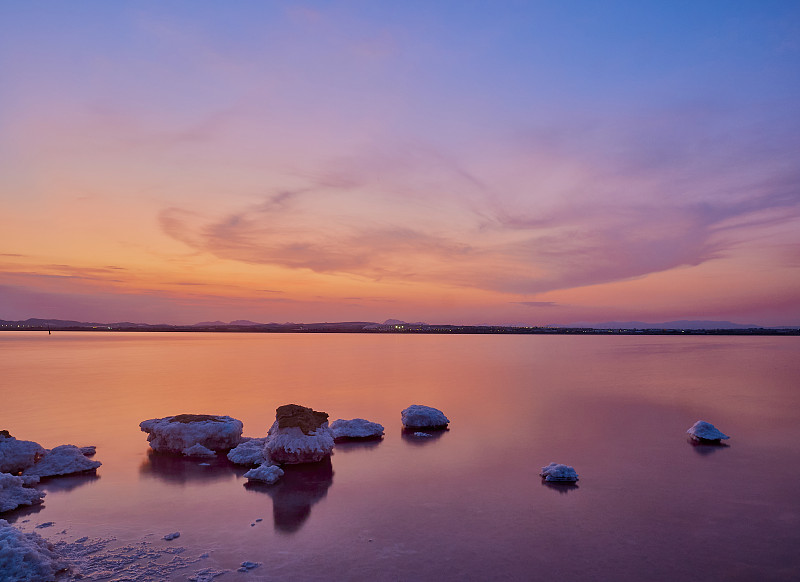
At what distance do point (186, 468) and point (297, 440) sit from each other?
315cm

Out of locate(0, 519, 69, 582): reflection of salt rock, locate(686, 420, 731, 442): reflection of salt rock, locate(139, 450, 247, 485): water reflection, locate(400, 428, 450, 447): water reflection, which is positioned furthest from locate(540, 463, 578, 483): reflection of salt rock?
locate(0, 519, 69, 582): reflection of salt rock

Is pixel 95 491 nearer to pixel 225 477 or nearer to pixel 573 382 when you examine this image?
pixel 225 477

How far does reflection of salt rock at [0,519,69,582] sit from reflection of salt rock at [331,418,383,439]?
995 cm

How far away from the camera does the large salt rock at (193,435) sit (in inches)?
589

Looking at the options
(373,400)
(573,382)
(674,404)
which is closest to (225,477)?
(373,400)

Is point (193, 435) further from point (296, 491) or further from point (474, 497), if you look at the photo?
point (474, 497)

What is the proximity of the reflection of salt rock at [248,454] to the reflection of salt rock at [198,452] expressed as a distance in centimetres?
81

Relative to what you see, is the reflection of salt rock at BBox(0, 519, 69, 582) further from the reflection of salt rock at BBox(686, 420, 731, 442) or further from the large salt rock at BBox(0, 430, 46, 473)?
the reflection of salt rock at BBox(686, 420, 731, 442)

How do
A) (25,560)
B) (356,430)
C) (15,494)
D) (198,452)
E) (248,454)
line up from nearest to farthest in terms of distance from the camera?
1. (25,560)
2. (15,494)
3. (248,454)
4. (198,452)
5. (356,430)

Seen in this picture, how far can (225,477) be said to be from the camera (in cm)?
1259

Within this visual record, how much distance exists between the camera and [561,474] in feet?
39.7

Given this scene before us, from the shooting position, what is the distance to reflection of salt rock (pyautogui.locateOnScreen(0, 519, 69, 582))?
695cm

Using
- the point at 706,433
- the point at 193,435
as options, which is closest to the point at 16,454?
the point at 193,435

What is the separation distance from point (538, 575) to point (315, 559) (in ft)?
11.7
